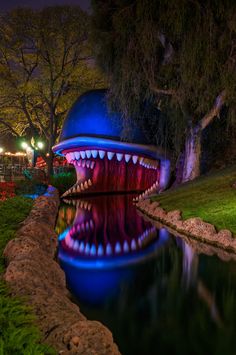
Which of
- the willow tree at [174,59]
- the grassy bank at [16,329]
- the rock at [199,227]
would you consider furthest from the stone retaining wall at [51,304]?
the willow tree at [174,59]

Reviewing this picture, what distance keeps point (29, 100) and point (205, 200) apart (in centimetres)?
1793

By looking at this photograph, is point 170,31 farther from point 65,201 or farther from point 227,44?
point 65,201

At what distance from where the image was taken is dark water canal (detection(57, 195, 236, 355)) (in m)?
3.57

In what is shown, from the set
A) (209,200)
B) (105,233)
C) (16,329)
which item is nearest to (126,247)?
(105,233)

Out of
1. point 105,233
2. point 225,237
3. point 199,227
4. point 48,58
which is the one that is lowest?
point 105,233

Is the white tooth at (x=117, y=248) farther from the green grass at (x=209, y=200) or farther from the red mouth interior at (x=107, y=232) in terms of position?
the green grass at (x=209, y=200)

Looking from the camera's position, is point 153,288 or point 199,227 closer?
point 153,288

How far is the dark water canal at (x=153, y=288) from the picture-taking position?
357 cm

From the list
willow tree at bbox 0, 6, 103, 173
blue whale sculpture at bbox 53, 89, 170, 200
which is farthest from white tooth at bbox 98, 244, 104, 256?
willow tree at bbox 0, 6, 103, 173

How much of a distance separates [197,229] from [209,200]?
6.02 ft

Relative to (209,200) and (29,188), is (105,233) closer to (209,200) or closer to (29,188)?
(209,200)

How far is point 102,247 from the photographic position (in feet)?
23.2

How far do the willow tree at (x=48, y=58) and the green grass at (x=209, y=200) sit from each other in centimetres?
1231

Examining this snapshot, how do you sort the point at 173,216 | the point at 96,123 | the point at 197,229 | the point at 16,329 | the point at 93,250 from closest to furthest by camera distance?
1. the point at 16,329
2. the point at 93,250
3. the point at 197,229
4. the point at 173,216
5. the point at 96,123
